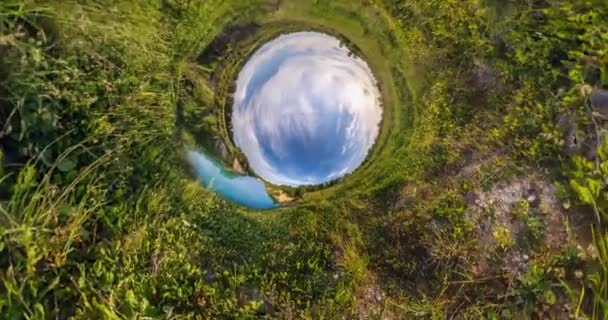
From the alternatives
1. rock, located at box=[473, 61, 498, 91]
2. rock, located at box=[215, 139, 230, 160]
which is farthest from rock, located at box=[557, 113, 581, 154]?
rock, located at box=[215, 139, 230, 160]

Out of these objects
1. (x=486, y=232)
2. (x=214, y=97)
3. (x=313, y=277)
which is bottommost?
(x=313, y=277)

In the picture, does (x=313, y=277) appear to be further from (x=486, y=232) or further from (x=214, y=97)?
(x=214, y=97)

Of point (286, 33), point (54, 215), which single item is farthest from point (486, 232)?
point (54, 215)

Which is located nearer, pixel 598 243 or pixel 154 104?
pixel 598 243

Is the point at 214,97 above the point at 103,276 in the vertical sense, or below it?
above

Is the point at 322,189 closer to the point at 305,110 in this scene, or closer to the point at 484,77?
the point at 305,110

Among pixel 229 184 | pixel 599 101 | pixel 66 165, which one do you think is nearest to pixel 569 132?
pixel 599 101
